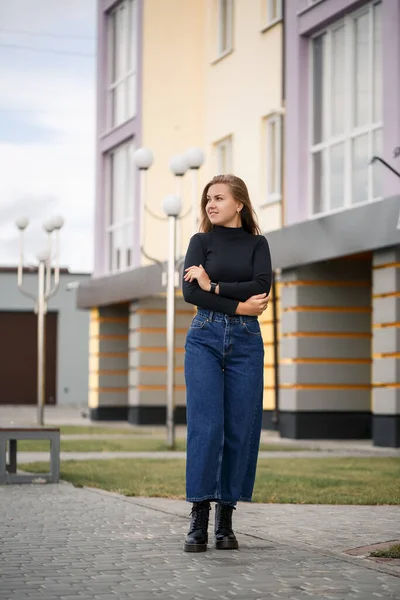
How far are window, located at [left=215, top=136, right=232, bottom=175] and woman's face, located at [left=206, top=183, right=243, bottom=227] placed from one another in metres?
21.0

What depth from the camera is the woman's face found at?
23.6 ft

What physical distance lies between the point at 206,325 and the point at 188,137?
23794mm

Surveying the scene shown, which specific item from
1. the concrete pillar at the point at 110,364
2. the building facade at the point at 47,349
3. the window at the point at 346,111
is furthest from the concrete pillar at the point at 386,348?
the building facade at the point at 47,349

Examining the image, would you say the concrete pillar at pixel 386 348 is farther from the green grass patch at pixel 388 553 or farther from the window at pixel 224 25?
the green grass patch at pixel 388 553

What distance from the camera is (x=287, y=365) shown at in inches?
919

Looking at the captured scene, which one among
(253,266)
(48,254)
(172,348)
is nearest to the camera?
(253,266)

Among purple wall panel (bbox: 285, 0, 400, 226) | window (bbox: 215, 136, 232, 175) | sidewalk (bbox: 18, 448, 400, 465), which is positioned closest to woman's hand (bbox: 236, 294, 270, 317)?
sidewalk (bbox: 18, 448, 400, 465)

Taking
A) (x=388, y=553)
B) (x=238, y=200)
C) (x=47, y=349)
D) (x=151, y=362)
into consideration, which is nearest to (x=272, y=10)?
(x=151, y=362)

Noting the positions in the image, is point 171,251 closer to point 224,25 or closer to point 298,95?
point 298,95

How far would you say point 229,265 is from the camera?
23.6ft

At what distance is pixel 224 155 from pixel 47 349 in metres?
26.0

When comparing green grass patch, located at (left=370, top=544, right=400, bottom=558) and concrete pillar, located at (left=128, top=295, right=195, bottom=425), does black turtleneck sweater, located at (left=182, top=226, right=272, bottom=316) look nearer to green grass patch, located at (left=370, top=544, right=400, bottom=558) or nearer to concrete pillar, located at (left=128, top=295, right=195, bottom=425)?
green grass patch, located at (left=370, top=544, right=400, bottom=558)

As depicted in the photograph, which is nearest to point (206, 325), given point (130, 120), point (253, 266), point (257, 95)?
point (253, 266)

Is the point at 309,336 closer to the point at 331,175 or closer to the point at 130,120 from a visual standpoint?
the point at 331,175
